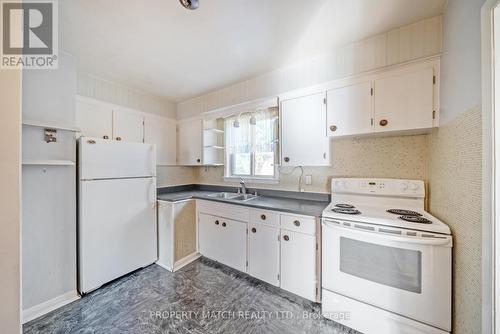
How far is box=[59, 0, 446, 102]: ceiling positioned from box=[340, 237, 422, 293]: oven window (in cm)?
175

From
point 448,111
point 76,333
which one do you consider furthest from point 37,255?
point 448,111

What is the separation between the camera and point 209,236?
95.0 inches

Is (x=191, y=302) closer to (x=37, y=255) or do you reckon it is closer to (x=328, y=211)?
(x=37, y=255)

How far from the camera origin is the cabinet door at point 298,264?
1.68m

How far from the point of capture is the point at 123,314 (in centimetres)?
165

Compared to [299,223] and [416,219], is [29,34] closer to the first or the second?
[299,223]

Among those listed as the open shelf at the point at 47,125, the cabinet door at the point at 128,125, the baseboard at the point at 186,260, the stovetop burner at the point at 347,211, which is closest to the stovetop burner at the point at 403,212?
the stovetop burner at the point at 347,211

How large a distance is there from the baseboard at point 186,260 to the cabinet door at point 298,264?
4.26 ft

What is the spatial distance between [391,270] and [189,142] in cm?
290

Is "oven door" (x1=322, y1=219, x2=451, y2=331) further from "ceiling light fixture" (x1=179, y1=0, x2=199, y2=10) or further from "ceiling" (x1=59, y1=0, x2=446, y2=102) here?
"ceiling light fixture" (x1=179, y1=0, x2=199, y2=10)

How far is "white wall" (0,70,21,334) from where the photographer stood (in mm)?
813

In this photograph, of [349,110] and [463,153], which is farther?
[349,110]


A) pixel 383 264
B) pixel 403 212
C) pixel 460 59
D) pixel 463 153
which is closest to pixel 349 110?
pixel 460 59

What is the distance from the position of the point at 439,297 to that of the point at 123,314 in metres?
2.39
